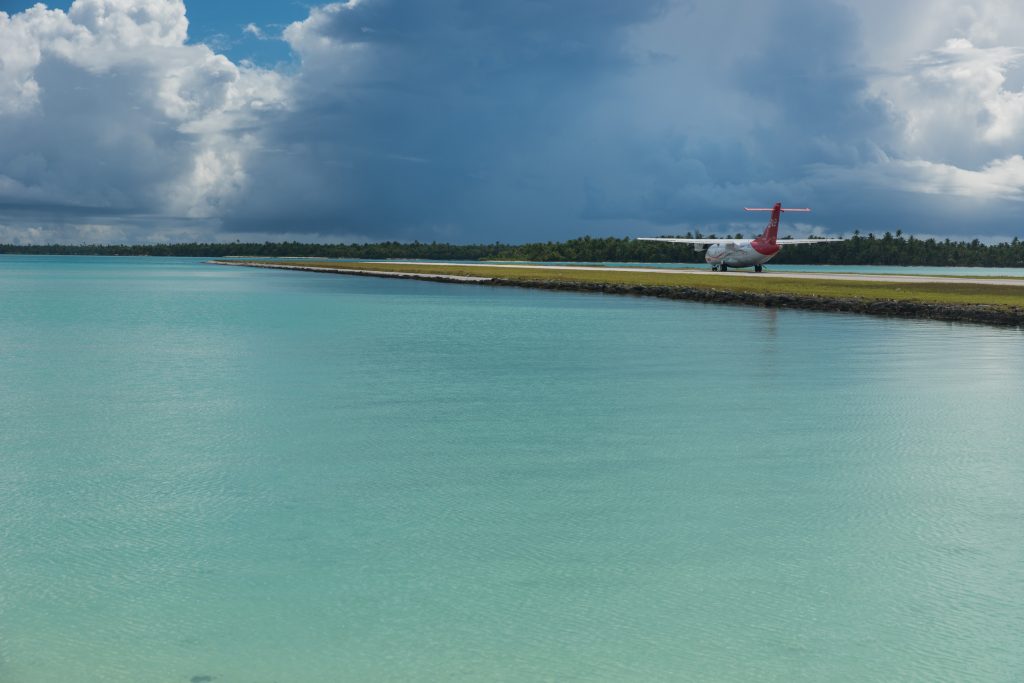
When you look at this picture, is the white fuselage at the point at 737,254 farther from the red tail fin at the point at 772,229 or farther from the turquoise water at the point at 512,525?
the turquoise water at the point at 512,525

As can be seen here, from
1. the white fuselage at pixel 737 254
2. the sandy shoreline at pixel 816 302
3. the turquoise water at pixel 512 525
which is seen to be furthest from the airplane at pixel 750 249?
the turquoise water at pixel 512 525

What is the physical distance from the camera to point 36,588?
876 centimetres

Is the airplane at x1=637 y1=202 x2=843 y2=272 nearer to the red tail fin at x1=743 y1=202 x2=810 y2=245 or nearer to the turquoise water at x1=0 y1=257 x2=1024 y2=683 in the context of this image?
the red tail fin at x1=743 y1=202 x2=810 y2=245

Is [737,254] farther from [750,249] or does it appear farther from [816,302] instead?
[816,302]

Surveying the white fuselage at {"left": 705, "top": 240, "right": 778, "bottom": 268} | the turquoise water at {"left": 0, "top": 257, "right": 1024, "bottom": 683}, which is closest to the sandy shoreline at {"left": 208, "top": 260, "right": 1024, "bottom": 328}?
the turquoise water at {"left": 0, "top": 257, "right": 1024, "bottom": 683}

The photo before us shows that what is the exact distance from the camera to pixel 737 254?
92.1 m

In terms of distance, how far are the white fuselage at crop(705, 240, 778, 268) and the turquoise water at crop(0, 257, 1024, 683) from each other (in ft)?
217

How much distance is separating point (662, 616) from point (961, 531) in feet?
15.7

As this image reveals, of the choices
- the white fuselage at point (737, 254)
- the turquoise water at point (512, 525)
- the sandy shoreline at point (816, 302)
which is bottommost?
the turquoise water at point (512, 525)

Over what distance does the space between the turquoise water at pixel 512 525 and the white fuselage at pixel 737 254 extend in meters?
66.1

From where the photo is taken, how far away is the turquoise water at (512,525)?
7379mm

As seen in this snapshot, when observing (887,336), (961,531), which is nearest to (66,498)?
(961,531)

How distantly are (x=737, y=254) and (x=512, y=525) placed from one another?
85037 millimetres

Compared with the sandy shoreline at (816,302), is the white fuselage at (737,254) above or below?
above
